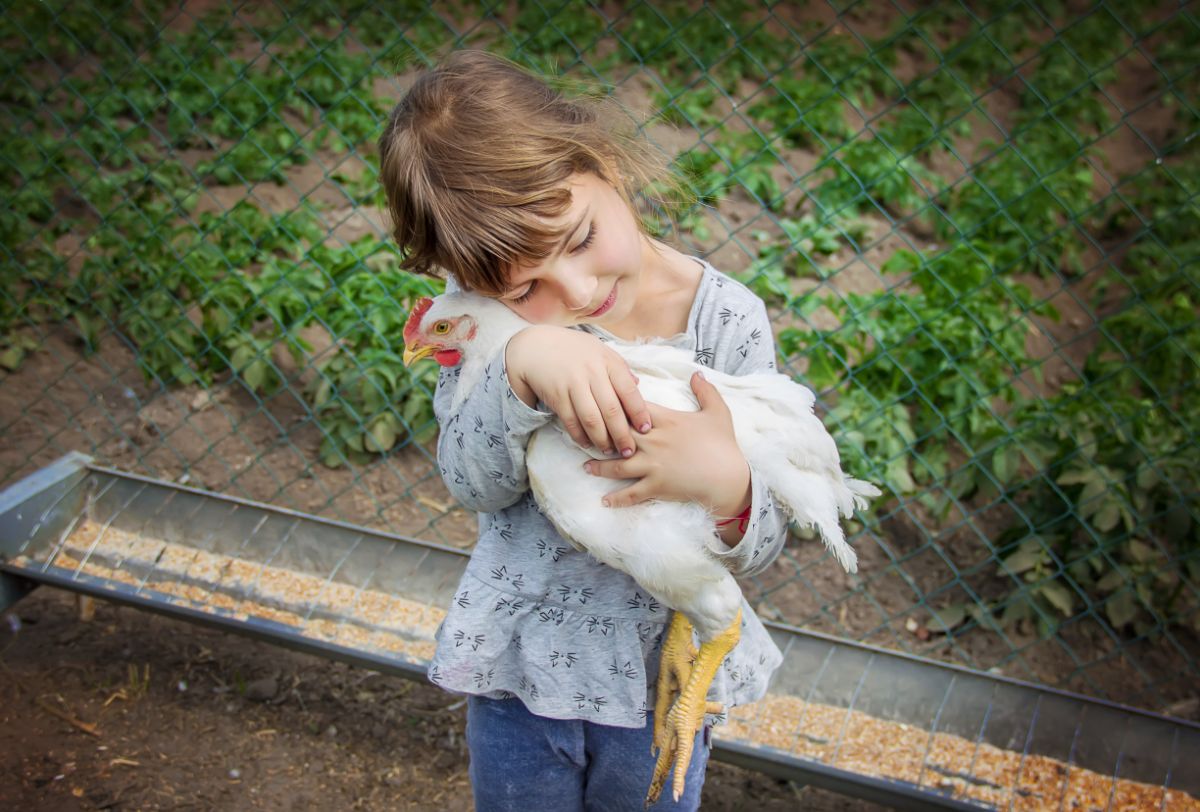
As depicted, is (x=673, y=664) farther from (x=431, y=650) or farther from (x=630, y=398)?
(x=431, y=650)

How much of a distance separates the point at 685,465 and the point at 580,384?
0.16 metres

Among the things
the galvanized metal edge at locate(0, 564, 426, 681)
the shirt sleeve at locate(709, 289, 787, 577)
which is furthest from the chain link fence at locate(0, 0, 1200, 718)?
the galvanized metal edge at locate(0, 564, 426, 681)

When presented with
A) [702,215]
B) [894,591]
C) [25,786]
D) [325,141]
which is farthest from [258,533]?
[325,141]

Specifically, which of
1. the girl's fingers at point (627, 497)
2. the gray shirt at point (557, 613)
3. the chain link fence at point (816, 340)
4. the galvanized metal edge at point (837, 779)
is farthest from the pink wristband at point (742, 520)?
the galvanized metal edge at point (837, 779)

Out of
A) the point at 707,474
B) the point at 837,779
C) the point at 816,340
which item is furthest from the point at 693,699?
the point at 816,340

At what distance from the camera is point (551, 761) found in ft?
5.02

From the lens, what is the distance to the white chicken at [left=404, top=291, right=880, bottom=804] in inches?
48.3

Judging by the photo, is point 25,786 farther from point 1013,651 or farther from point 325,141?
point 325,141

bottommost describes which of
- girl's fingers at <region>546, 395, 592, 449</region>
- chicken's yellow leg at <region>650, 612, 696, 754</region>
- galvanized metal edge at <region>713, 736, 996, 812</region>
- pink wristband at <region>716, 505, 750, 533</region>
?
galvanized metal edge at <region>713, 736, 996, 812</region>

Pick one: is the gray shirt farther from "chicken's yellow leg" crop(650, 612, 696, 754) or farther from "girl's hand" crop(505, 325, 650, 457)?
"girl's hand" crop(505, 325, 650, 457)

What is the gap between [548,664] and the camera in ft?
4.62

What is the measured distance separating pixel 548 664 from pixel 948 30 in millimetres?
6998

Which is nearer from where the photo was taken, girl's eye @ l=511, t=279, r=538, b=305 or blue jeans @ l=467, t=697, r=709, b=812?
girl's eye @ l=511, t=279, r=538, b=305

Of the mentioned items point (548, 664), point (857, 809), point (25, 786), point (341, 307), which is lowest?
point (25, 786)
